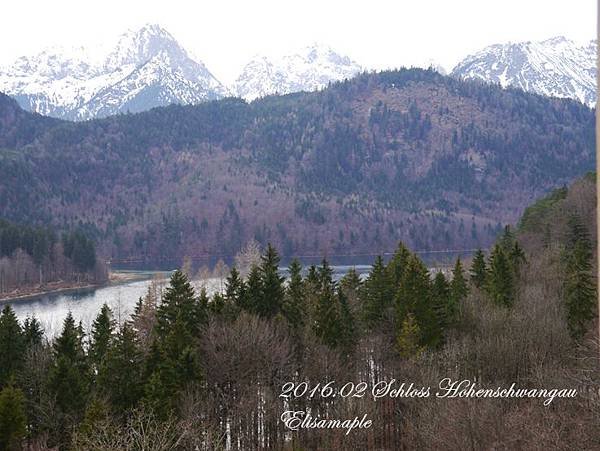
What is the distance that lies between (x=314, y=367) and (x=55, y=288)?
357 feet

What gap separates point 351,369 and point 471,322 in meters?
11.9

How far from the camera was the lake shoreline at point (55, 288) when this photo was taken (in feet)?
416

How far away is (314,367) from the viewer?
43.3 meters

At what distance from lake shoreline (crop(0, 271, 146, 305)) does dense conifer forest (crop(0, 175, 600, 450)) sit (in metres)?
79.6

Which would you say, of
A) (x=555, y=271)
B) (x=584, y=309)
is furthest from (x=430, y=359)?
(x=555, y=271)

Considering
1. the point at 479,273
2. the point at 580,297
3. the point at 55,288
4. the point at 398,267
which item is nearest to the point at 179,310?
the point at 398,267

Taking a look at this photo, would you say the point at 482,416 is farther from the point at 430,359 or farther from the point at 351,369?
the point at 351,369


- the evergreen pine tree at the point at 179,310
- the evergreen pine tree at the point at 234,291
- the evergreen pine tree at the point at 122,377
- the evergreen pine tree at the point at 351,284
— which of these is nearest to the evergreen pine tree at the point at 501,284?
the evergreen pine tree at the point at 351,284

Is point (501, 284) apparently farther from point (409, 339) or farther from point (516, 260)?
point (409, 339)

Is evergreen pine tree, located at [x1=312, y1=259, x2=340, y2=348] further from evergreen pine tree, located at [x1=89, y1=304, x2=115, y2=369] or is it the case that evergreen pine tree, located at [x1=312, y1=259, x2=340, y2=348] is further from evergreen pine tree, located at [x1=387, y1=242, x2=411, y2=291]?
evergreen pine tree, located at [x1=89, y1=304, x2=115, y2=369]

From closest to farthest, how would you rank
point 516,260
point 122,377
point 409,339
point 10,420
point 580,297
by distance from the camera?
point 10,420, point 122,377, point 409,339, point 580,297, point 516,260

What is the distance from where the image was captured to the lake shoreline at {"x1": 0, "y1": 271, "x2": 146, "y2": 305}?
4996 inches

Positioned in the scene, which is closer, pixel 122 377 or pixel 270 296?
pixel 122 377

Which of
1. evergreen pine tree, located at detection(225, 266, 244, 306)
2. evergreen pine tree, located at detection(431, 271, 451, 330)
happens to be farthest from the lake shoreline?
evergreen pine tree, located at detection(431, 271, 451, 330)
